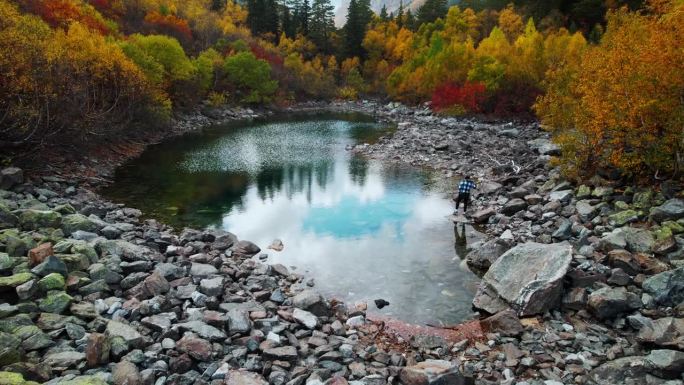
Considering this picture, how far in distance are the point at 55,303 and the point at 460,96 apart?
65370 mm

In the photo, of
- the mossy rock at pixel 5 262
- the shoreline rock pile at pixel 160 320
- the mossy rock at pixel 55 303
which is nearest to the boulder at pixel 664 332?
the shoreline rock pile at pixel 160 320

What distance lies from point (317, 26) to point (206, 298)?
445ft

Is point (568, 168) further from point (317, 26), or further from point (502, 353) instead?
point (317, 26)

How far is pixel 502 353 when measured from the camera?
1245 centimetres

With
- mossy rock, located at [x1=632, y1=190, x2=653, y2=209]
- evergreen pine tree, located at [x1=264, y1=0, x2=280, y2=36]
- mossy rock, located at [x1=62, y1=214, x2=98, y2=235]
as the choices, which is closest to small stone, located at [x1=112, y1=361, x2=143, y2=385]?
mossy rock, located at [x1=62, y1=214, x2=98, y2=235]

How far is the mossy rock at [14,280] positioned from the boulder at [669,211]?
2362cm

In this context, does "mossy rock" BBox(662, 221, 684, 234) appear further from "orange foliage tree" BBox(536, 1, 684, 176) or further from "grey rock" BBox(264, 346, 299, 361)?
"grey rock" BBox(264, 346, 299, 361)

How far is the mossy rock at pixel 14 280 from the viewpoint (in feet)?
40.0

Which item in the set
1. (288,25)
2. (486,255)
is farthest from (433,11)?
(486,255)

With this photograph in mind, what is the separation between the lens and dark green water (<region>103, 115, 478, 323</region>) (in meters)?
17.7

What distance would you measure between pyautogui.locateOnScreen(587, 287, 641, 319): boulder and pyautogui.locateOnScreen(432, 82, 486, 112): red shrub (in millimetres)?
55531

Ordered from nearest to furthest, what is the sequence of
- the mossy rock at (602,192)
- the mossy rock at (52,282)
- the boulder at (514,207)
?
1. the mossy rock at (52,282)
2. the mossy rock at (602,192)
3. the boulder at (514,207)

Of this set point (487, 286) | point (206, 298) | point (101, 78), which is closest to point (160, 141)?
point (101, 78)

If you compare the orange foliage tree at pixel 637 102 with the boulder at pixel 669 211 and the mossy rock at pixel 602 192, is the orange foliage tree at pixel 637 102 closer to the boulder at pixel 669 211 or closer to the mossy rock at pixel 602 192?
the mossy rock at pixel 602 192
